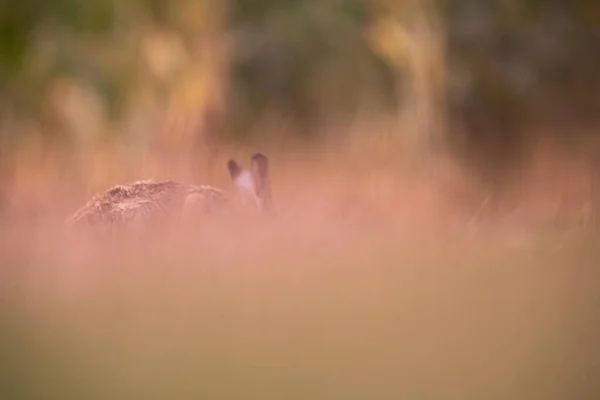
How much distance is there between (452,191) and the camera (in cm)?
67

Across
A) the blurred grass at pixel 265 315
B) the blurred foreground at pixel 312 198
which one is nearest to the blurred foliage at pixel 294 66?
the blurred foreground at pixel 312 198

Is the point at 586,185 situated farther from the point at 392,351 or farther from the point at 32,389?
the point at 32,389

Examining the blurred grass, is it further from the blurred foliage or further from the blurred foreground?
the blurred foliage

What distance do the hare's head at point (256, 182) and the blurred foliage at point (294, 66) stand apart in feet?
0.12

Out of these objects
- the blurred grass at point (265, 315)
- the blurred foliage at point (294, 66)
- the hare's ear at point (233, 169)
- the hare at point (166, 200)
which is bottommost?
the blurred grass at point (265, 315)

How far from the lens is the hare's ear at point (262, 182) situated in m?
0.65

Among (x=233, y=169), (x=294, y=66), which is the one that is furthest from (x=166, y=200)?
(x=294, y=66)

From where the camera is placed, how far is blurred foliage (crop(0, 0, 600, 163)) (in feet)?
2.10

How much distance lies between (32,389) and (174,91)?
305 millimetres

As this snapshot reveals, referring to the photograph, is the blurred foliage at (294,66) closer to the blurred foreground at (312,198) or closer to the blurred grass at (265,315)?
the blurred foreground at (312,198)

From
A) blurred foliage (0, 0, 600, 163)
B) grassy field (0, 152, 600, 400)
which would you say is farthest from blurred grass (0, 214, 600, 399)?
blurred foliage (0, 0, 600, 163)

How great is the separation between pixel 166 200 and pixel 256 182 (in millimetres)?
86

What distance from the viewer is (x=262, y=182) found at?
2.13 feet

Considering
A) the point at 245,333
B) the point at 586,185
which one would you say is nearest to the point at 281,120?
the point at 245,333
